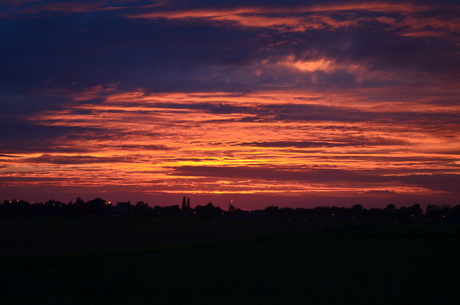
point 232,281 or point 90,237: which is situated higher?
point 90,237

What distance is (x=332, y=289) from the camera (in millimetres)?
18547

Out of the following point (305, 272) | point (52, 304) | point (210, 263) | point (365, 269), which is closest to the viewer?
point (52, 304)

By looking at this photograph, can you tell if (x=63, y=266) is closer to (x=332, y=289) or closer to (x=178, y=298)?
(x=178, y=298)

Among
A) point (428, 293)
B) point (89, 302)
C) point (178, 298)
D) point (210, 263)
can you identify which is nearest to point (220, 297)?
point (178, 298)

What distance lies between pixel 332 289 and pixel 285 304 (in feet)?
13.5

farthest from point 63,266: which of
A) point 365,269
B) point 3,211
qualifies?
point 3,211

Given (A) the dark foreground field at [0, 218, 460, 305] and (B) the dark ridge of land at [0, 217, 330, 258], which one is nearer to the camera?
(A) the dark foreground field at [0, 218, 460, 305]

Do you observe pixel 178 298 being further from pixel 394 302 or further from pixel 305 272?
pixel 305 272

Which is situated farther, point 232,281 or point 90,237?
point 90,237

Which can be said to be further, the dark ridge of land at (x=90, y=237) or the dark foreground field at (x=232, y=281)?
the dark ridge of land at (x=90, y=237)

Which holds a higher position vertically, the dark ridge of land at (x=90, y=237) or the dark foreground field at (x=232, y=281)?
→ the dark ridge of land at (x=90, y=237)

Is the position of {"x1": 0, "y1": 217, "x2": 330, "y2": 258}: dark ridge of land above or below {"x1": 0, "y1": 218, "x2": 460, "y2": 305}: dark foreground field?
above

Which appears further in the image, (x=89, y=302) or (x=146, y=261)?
(x=146, y=261)

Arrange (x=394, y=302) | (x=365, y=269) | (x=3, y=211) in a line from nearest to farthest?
(x=394, y=302) < (x=365, y=269) < (x=3, y=211)
